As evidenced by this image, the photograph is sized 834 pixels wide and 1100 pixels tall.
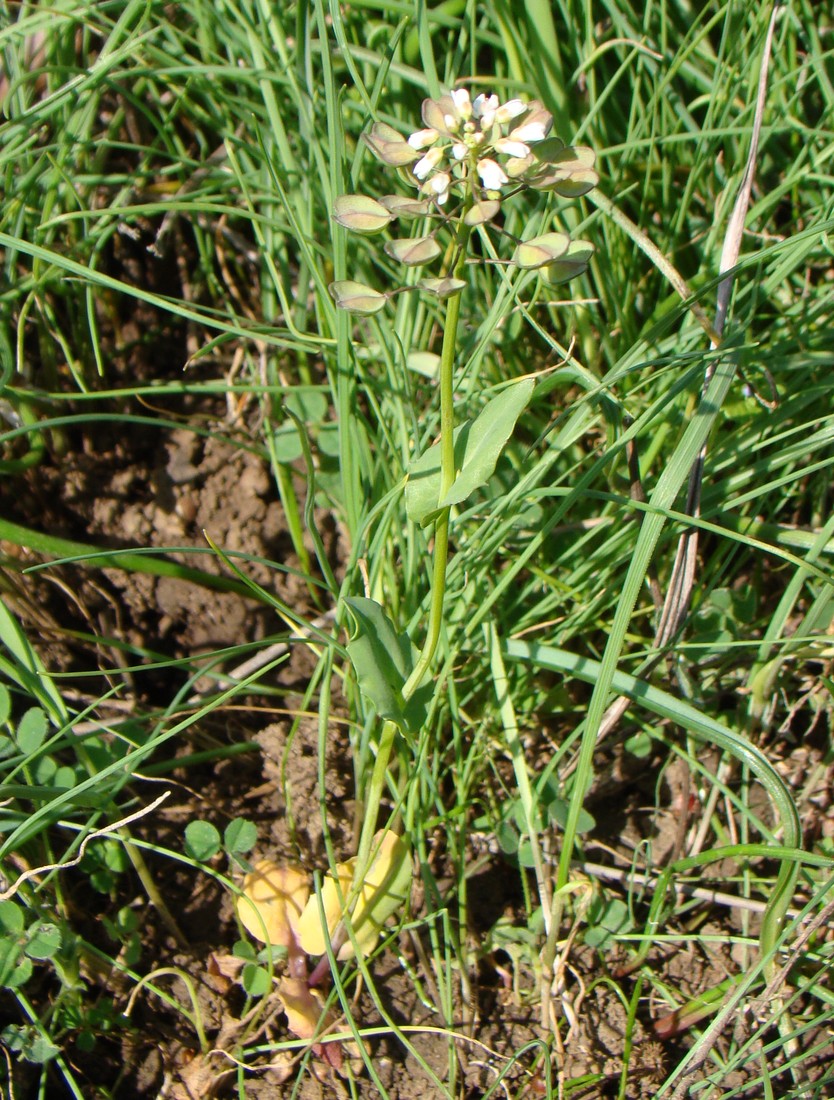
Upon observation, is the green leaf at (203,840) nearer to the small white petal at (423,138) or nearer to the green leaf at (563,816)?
the green leaf at (563,816)

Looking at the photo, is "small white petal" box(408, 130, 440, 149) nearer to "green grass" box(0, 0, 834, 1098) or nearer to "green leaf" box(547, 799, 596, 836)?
"green grass" box(0, 0, 834, 1098)

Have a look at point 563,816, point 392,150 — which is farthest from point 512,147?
point 563,816

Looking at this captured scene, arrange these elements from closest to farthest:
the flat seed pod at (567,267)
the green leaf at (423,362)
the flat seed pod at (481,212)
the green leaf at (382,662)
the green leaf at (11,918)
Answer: the flat seed pod at (481,212) → the flat seed pod at (567,267) → the green leaf at (382,662) → the green leaf at (11,918) → the green leaf at (423,362)

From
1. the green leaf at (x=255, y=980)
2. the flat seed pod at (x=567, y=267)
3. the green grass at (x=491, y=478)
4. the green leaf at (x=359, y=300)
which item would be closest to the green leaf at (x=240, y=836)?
the green grass at (x=491, y=478)

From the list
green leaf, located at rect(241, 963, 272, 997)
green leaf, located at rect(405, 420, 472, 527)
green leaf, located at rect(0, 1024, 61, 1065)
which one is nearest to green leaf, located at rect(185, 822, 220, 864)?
green leaf, located at rect(241, 963, 272, 997)

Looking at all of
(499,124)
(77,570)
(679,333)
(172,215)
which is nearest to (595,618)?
(679,333)
